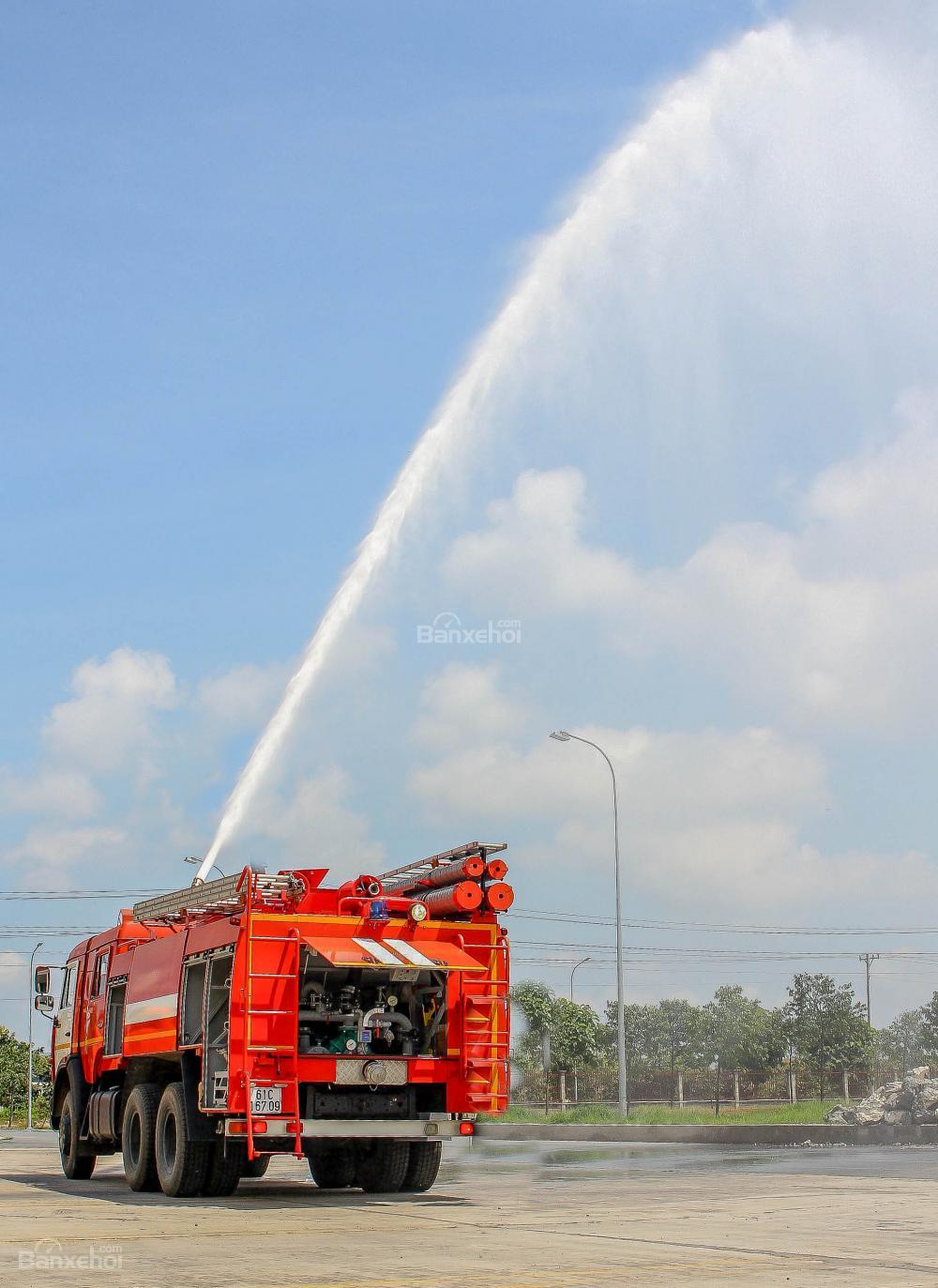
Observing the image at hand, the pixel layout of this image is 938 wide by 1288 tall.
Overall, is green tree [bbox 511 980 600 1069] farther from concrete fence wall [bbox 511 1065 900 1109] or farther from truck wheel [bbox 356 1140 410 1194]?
truck wheel [bbox 356 1140 410 1194]

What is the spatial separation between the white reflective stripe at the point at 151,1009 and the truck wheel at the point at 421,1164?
328 centimetres

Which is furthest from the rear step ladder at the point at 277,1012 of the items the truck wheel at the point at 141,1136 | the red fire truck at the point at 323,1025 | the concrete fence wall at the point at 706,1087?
the concrete fence wall at the point at 706,1087

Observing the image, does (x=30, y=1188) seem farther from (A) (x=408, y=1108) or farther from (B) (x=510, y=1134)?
(B) (x=510, y=1134)

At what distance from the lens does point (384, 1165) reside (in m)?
18.3

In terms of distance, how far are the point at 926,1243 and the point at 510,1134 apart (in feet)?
94.5

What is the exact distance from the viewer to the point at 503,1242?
12.5 m

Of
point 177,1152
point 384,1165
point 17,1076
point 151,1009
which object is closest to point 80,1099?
point 151,1009

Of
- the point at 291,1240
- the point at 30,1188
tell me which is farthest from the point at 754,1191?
the point at 30,1188

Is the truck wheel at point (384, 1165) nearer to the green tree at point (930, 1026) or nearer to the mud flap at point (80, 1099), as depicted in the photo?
the mud flap at point (80, 1099)

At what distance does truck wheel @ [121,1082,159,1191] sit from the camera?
59.8 ft

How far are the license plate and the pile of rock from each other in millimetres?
18054

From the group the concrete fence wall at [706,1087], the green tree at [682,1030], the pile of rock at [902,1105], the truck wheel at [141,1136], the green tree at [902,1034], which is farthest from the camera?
the green tree at [682,1030]

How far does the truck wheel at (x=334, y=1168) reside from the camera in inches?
738

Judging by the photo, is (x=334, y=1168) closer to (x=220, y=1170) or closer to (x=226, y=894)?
(x=220, y=1170)
